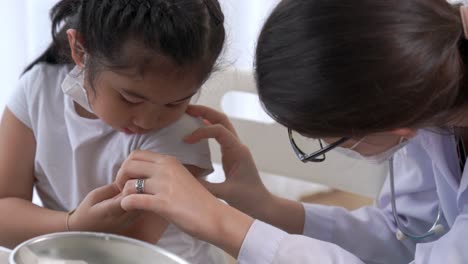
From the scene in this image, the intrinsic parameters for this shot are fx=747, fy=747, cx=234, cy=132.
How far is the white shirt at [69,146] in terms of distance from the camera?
A: 1264 millimetres

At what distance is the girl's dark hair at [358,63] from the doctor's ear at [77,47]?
0.34 meters

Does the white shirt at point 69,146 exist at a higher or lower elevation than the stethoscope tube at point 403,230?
higher

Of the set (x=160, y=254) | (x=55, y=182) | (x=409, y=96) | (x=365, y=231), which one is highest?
(x=409, y=96)

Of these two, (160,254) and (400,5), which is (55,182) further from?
(400,5)

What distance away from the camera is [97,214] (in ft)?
3.59

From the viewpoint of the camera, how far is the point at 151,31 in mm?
1036

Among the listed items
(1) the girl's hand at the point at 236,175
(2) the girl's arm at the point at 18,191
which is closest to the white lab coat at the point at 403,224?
(1) the girl's hand at the point at 236,175

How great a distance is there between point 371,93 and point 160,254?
0.31m

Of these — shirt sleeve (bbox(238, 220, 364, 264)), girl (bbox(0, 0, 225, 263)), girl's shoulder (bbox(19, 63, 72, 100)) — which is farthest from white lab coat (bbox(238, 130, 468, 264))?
girl's shoulder (bbox(19, 63, 72, 100))

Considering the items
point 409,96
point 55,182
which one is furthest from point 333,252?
point 55,182

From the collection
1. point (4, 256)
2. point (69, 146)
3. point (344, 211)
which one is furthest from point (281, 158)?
point (4, 256)

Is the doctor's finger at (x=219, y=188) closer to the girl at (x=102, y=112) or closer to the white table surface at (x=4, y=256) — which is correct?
the girl at (x=102, y=112)

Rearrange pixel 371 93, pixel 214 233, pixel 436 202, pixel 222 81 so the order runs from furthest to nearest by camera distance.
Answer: pixel 222 81
pixel 436 202
pixel 214 233
pixel 371 93

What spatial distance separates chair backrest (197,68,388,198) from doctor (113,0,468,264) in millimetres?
Answer: 152
